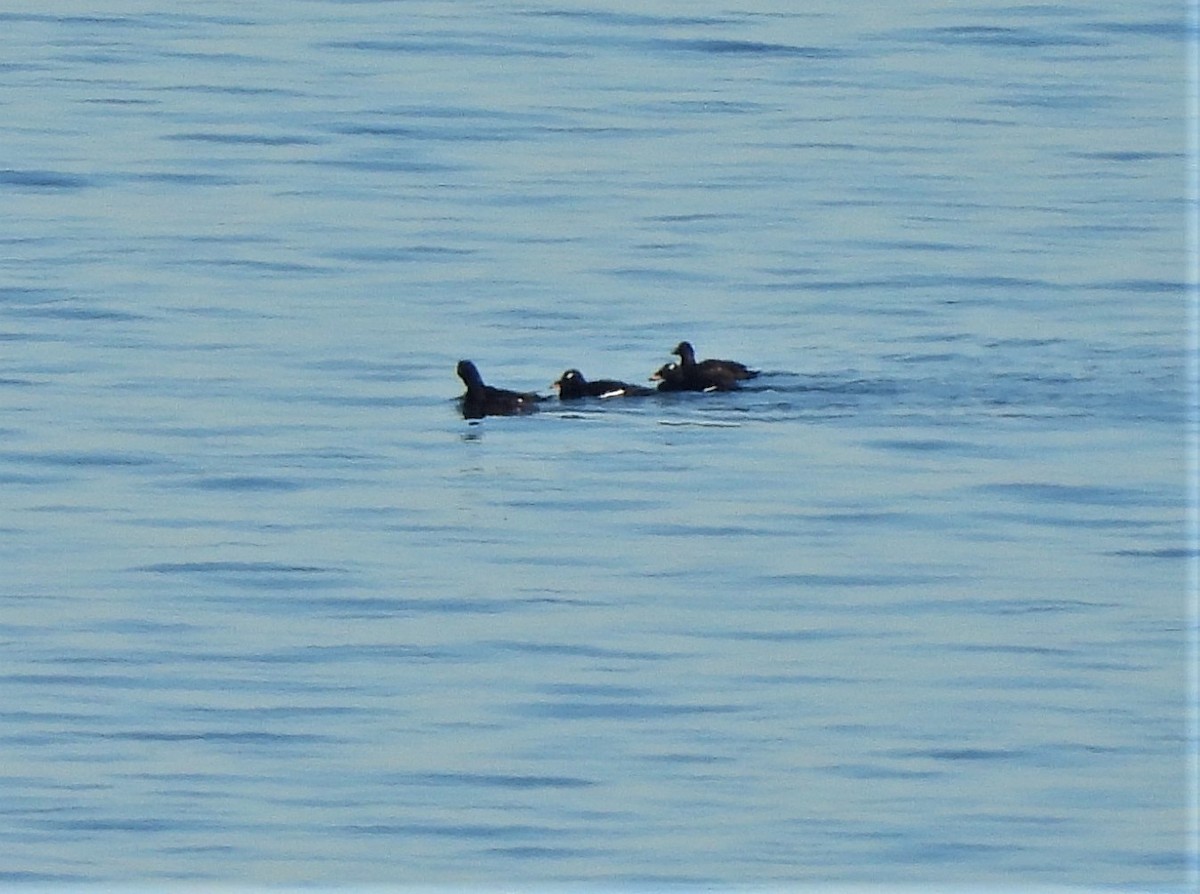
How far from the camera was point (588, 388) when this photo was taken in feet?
61.5

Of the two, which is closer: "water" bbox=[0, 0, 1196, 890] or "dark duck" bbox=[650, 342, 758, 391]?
"water" bbox=[0, 0, 1196, 890]

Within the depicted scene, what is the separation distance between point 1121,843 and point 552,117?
18507 millimetres

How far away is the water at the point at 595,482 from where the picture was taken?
11797 millimetres

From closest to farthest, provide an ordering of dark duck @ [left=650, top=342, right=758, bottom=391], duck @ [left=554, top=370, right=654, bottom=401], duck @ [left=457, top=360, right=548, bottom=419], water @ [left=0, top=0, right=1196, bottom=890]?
water @ [left=0, top=0, right=1196, bottom=890] < duck @ [left=554, top=370, right=654, bottom=401] < duck @ [left=457, top=360, right=548, bottom=419] < dark duck @ [left=650, top=342, right=758, bottom=391]

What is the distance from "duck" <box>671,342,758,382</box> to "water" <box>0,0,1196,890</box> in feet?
0.59

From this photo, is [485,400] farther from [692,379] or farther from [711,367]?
[711,367]

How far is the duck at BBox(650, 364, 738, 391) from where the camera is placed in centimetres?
1878

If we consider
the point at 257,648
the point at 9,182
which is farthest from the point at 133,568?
the point at 9,182

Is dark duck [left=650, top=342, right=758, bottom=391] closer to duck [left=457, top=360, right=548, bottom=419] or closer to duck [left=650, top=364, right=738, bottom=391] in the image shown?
duck [left=650, top=364, right=738, bottom=391]

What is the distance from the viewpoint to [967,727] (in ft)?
41.6

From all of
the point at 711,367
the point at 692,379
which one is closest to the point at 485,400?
the point at 692,379

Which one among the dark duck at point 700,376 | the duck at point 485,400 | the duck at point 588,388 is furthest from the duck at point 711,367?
the duck at point 485,400

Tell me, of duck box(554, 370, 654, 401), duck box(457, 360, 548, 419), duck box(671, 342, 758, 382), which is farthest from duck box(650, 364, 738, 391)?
duck box(457, 360, 548, 419)

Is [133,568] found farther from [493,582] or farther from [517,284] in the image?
[517,284]
